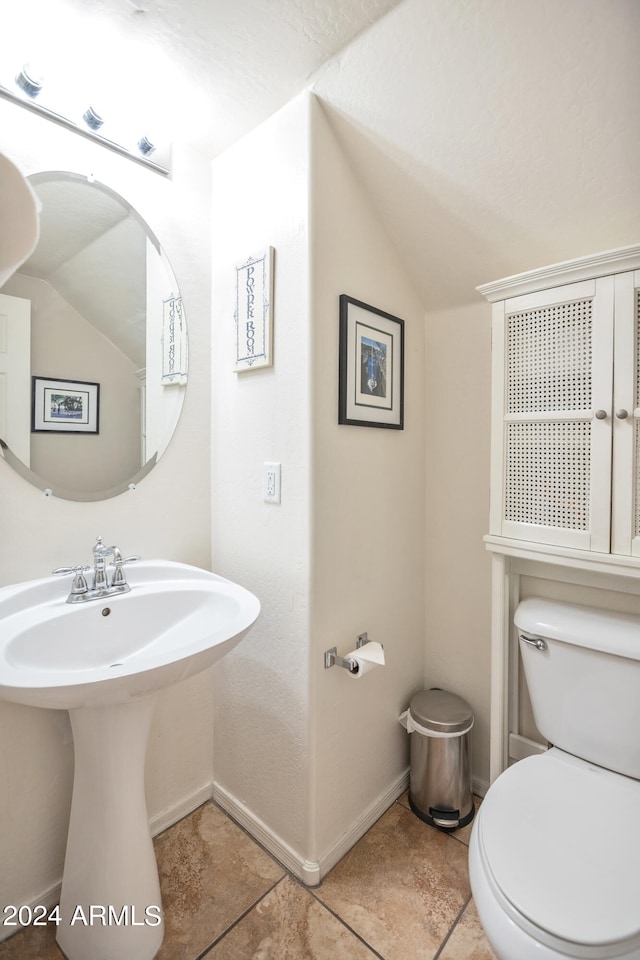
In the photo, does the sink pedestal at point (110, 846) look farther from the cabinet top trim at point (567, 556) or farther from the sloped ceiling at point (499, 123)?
the sloped ceiling at point (499, 123)

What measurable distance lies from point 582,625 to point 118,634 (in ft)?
4.15

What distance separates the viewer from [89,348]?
4.37 ft

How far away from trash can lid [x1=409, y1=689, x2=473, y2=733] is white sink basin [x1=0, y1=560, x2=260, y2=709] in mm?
823

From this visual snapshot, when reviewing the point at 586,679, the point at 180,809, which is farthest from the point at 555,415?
the point at 180,809

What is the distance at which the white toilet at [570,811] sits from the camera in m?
0.80

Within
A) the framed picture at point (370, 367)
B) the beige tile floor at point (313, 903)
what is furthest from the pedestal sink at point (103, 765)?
the framed picture at point (370, 367)

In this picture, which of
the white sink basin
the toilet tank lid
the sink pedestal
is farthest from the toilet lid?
the sink pedestal

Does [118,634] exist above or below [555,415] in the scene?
below

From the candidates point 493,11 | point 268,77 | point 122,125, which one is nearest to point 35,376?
point 122,125

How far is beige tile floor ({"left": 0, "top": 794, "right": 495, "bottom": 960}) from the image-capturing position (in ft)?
3.74

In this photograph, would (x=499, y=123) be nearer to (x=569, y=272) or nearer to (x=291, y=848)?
(x=569, y=272)

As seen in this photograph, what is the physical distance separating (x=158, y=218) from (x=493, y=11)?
3.42 ft

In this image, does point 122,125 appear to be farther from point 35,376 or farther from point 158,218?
point 35,376

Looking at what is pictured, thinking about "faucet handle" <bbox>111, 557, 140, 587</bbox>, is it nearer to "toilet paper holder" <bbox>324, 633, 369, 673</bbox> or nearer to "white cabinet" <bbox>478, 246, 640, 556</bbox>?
"toilet paper holder" <bbox>324, 633, 369, 673</bbox>
